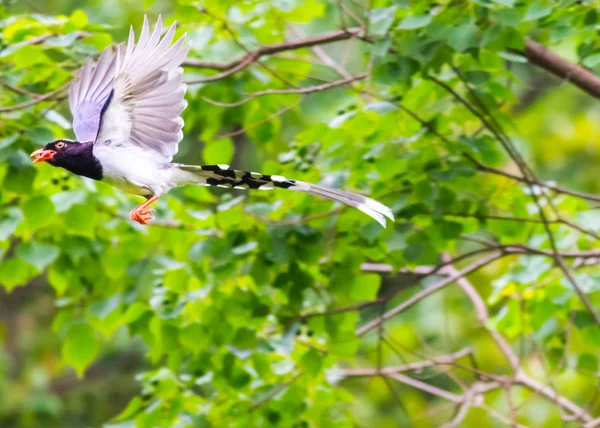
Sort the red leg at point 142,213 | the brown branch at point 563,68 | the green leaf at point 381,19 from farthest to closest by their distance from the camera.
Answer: the brown branch at point 563,68 → the green leaf at point 381,19 → the red leg at point 142,213

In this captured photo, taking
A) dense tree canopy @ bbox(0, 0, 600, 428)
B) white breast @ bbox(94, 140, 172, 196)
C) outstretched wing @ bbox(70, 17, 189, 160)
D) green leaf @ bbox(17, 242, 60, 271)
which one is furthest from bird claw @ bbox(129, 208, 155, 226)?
green leaf @ bbox(17, 242, 60, 271)

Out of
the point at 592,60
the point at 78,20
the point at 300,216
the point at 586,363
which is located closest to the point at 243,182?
the point at 300,216

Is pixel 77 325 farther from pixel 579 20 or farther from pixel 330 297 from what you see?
pixel 579 20

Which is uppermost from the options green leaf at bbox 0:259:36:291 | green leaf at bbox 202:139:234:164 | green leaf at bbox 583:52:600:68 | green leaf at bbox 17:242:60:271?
green leaf at bbox 583:52:600:68

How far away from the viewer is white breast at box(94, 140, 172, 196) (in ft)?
9.62

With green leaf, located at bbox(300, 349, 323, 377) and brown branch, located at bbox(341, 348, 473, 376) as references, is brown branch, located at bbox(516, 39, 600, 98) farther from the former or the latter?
green leaf, located at bbox(300, 349, 323, 377)

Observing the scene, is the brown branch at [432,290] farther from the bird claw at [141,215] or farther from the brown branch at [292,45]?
the bird claw at [141,215]

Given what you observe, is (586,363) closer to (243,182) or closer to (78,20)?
(243,182)

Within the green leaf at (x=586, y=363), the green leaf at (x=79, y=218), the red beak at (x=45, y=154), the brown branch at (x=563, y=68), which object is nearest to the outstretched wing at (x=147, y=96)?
the red beak at (x=45, y=154)

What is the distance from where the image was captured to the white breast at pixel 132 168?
9.62 ft

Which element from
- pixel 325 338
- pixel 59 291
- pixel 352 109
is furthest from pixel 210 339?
pixel 352 109

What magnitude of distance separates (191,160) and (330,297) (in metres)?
4.89

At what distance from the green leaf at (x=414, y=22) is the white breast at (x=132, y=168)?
0.97 metres

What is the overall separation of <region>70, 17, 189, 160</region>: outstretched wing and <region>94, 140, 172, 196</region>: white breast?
1.1 inches
